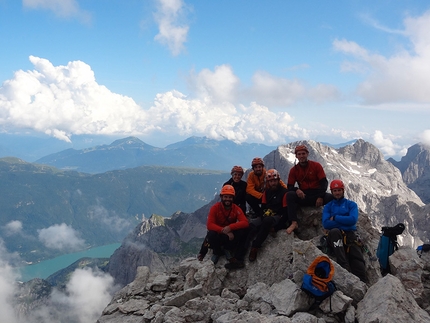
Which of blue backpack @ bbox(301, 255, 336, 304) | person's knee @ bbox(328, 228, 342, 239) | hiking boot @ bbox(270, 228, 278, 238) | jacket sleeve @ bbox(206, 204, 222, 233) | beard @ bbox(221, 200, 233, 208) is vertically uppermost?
beard @ bbox(221, 200, 233, 208)

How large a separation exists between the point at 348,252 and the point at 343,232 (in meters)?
0.91

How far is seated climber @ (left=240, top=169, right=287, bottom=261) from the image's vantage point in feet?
46.3

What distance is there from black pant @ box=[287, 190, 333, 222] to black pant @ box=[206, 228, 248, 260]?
2347mm

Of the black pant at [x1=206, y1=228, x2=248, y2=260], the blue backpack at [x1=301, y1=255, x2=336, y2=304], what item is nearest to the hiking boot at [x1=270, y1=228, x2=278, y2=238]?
the black pant at [x1=206, y1=228, x2=248, y2=260]

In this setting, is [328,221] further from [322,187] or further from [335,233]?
[322,187]

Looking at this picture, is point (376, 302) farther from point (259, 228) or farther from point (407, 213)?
point (407, 213)

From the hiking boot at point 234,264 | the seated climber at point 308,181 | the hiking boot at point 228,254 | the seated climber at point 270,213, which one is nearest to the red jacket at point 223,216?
the seated climber at point 270,213

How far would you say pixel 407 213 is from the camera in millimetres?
195500

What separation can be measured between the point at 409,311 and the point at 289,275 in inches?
180

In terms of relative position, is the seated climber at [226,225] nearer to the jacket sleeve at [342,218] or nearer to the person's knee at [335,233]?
the jacket sleeve at [342,218]

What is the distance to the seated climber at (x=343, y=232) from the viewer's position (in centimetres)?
1226

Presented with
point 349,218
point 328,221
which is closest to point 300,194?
point 328,221

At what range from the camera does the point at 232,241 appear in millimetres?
14438

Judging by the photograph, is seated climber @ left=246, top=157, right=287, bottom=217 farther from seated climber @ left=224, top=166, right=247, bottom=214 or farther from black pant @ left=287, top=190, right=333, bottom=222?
black pant @ left=287, top=190, right=333, bottom=222
